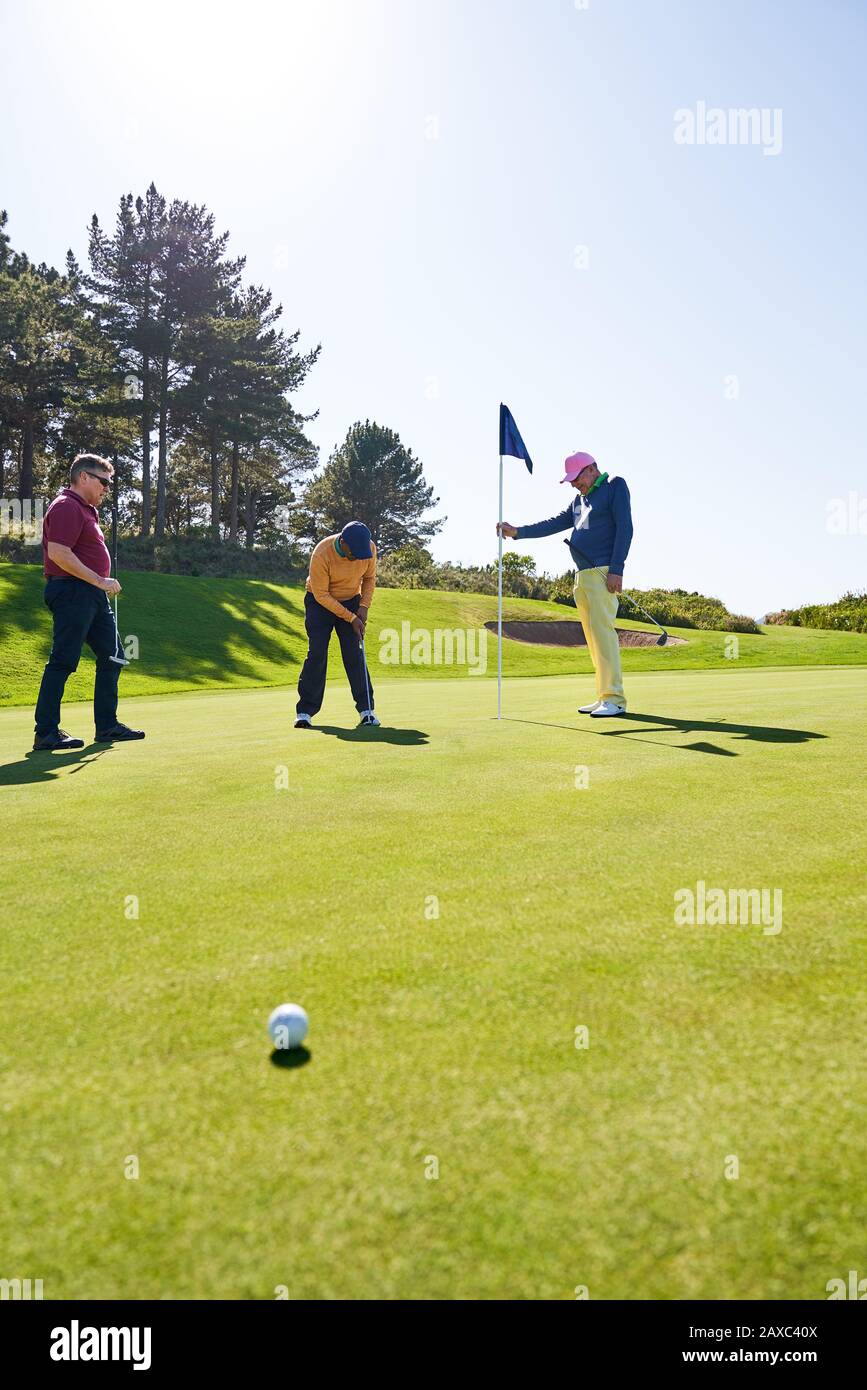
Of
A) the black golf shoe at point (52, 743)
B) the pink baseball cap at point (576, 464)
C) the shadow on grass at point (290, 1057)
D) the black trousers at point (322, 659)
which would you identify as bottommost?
the shadow on grass at point (290, 1057)

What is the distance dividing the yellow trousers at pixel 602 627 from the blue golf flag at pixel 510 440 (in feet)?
6.18

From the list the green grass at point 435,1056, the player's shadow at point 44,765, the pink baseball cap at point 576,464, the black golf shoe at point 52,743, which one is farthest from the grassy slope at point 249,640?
the green grass at point 435,1056

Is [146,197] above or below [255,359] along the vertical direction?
above

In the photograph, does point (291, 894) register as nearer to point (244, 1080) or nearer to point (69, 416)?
point (244, 1080)

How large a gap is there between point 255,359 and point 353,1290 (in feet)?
159

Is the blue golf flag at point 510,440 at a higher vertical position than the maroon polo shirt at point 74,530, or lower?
higher

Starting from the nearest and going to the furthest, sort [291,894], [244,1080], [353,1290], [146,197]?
[353,1290]
[244,1080]
[291,894]
[146,197]

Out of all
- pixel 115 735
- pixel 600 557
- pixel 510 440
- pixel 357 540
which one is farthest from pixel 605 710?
pixel 115 735

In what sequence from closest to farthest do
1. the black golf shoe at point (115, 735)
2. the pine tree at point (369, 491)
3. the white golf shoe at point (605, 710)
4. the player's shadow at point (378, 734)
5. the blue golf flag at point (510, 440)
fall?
1. the player's shadow at point (378, 734)
2. the black golf shoe at point (115, 735)
3. the white golf shoe at point (605, 710)
4. the blue golf flag at point (510, 440)
5. the pine tree at point (369, 491)

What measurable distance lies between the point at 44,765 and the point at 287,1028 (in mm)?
4965

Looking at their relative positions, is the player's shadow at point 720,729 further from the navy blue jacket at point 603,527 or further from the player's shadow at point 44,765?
the player's shadow at point 44,765

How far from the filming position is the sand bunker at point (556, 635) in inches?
1192

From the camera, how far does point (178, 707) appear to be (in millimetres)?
12852
